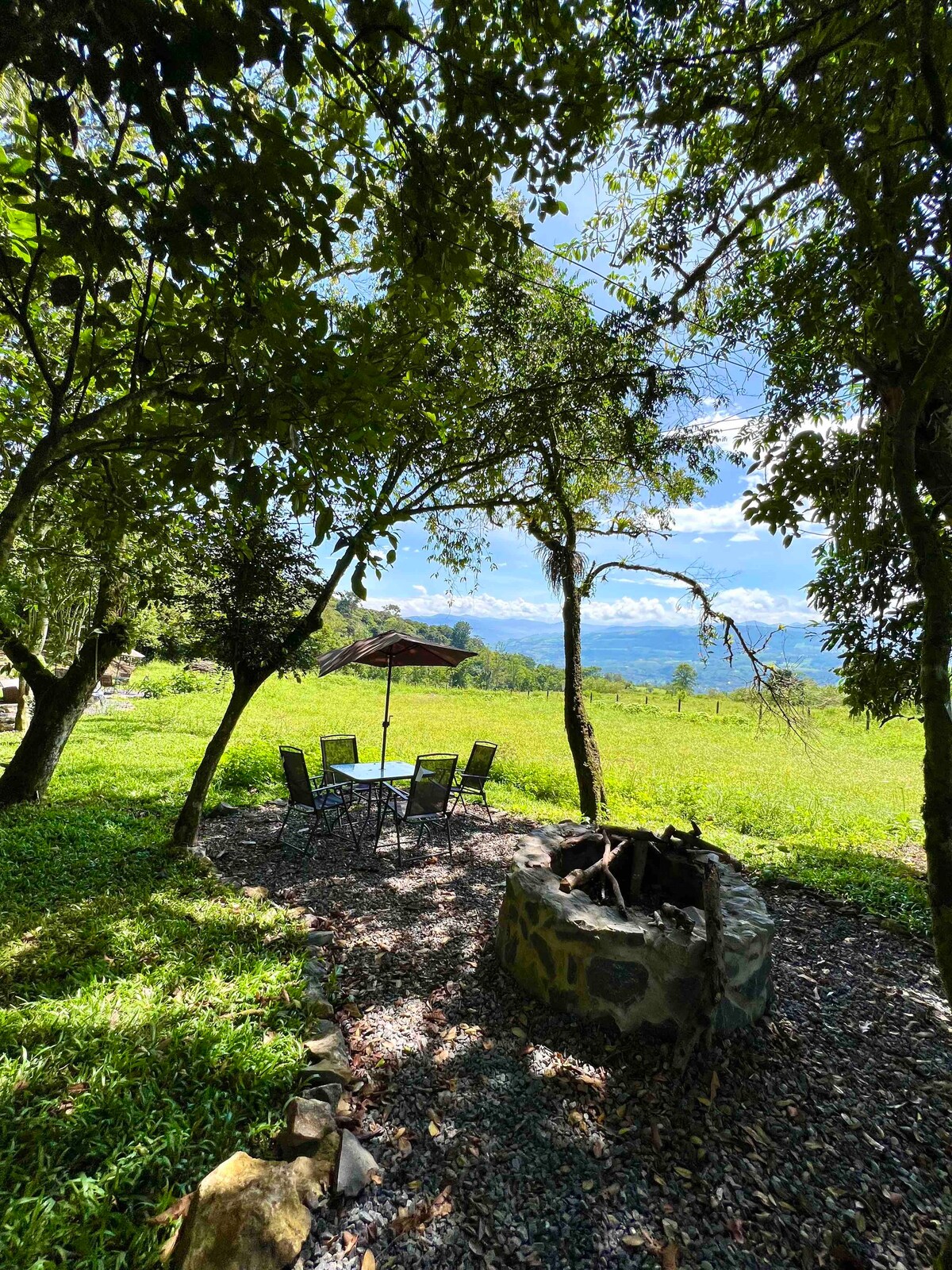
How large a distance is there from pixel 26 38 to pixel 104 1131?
356 cm

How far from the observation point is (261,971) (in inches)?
135

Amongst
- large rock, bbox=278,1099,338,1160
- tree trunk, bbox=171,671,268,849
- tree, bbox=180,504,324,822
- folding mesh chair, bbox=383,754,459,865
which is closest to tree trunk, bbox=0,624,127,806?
tree, bbox=180,504,324,822

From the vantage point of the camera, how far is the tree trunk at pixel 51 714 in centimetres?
661

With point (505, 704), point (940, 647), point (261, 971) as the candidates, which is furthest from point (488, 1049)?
point (505, 704)

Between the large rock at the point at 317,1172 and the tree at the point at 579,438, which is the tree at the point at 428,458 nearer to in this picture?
the tree at the point at 579,438

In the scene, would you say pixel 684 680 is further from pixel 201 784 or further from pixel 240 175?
pixel 240 175

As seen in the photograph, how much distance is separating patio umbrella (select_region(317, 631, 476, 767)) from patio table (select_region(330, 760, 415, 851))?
9.0 inches

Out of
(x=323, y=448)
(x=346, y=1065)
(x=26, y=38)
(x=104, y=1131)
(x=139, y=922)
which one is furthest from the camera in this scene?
(x=139, y=922)

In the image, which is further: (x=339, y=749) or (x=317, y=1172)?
(x=339, y=749)

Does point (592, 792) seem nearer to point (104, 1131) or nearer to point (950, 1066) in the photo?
point (950, 1066)

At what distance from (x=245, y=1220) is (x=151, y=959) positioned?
6.62ft

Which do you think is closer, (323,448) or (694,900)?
(323,448)

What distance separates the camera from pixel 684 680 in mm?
39531

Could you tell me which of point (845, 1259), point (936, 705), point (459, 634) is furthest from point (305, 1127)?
point (459, 634)
